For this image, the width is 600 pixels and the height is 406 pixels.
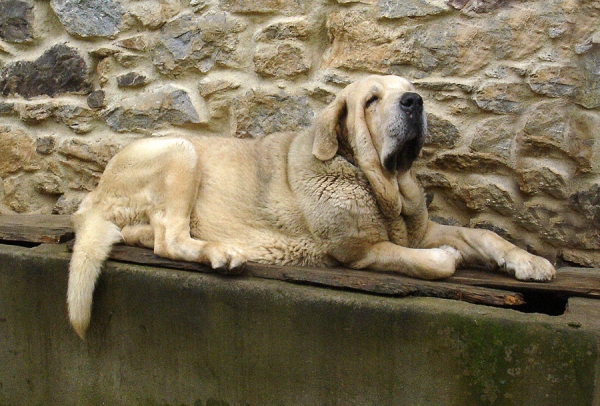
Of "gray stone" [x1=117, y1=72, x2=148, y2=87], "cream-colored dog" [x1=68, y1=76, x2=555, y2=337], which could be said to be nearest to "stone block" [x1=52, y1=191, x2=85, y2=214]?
"gray stone" [x1=117, y1=72, x2=148, y2=87]

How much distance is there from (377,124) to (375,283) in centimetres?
88

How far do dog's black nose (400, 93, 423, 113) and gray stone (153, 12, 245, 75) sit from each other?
1514 mm

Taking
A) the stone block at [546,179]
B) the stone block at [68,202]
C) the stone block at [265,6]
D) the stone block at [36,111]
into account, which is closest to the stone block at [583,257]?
the stone block at [546,179]

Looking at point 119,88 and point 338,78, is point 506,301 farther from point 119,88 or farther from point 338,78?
point 119,88

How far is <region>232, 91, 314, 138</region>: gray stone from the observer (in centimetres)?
400

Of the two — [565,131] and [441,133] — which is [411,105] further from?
[565,131]

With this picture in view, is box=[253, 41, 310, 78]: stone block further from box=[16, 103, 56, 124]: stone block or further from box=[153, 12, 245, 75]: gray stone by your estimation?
box=[16, 103, 56, 124]: stone block

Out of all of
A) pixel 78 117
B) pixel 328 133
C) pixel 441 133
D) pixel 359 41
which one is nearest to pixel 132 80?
pixel 78 117

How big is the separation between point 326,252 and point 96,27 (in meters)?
2.46

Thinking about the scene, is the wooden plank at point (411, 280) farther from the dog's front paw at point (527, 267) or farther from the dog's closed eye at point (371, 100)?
the dog's closed eye at point (371, 100)

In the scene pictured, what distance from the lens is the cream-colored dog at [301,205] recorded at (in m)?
3.05

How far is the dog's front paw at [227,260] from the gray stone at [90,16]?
7.11 feet

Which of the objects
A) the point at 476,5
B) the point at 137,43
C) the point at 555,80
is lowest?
the point at 137,43

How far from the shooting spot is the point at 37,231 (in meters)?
3.71
